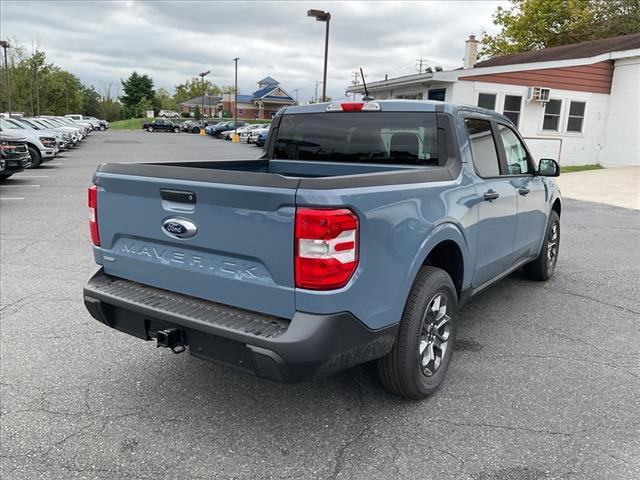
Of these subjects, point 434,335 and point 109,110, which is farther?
point 109,110

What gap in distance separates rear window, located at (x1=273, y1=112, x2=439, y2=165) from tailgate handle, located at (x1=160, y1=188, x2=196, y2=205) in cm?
153

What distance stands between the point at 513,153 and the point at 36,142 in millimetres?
16185

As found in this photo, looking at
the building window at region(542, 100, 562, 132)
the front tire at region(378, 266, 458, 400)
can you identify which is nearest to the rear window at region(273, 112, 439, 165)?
the front tire at region(378, 266, 458, 400)

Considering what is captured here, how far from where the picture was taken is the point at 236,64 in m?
56.8

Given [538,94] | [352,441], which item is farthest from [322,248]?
[538,94]

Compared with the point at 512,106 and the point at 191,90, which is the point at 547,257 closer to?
the point at 512,106

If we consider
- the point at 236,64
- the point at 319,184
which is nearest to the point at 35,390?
the point at 319,184

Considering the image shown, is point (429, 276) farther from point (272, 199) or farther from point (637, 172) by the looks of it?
point (637, 172)

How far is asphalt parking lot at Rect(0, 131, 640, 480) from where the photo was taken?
2.61m

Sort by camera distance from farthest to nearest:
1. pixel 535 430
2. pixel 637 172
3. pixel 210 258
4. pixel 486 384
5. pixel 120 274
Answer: pixel 637 172 → pixel 486 384 → pixel 120 274 → pixel 535 430 → pixel 210 258

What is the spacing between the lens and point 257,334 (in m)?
2.44

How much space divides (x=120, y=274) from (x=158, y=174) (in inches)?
28.8

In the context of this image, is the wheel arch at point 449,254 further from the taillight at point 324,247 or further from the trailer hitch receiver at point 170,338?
the trailer hitch receiver at point 170,338

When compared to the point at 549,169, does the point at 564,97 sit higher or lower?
higher
